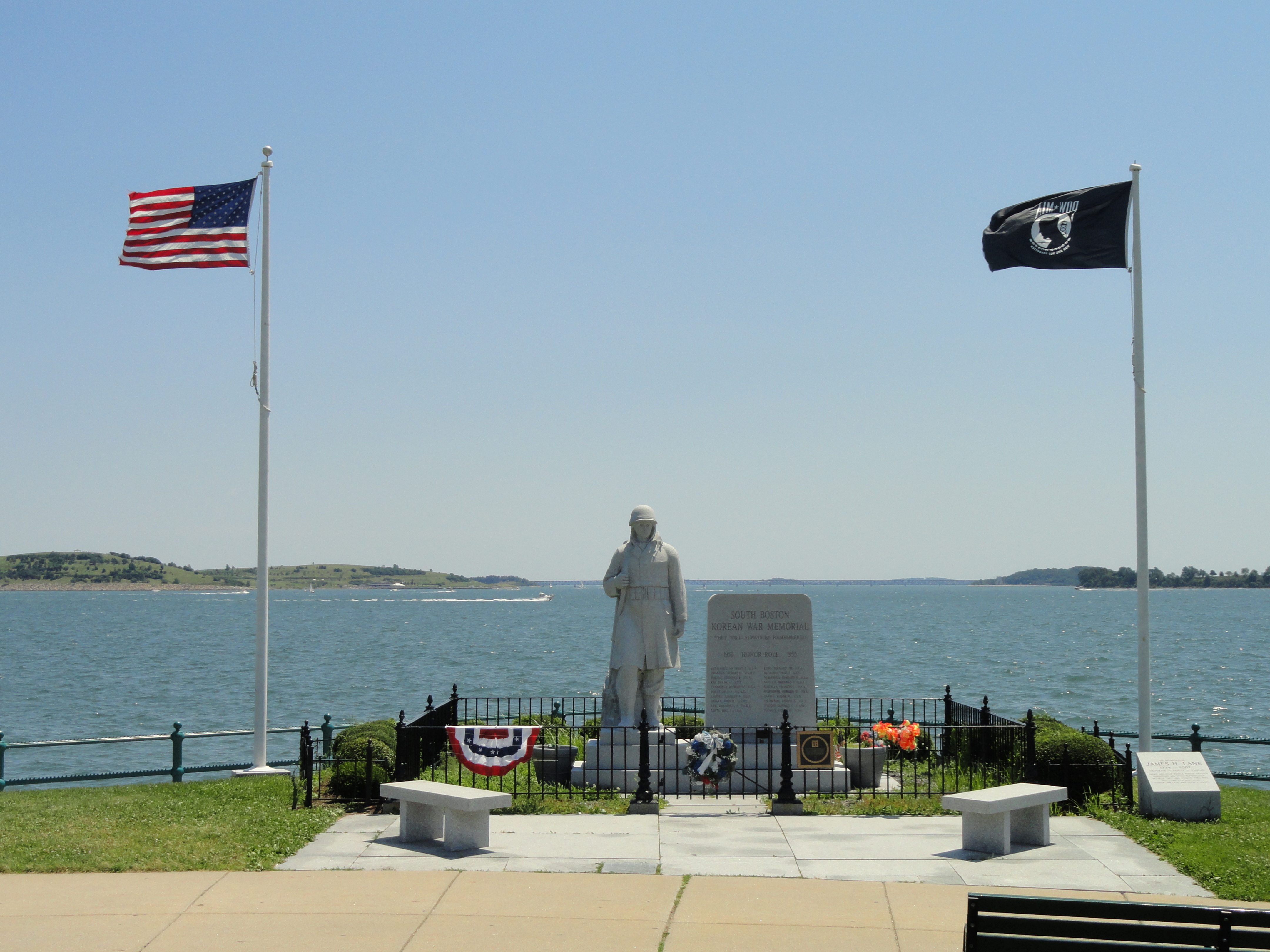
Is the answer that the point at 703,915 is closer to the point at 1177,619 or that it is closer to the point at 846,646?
the point at 846,646

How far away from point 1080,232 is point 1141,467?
338cm

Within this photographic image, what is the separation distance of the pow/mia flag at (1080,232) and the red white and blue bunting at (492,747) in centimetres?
949

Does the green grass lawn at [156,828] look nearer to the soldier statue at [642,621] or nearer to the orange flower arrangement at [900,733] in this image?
the soldier statue at [642,621]

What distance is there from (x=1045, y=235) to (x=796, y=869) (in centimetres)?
973

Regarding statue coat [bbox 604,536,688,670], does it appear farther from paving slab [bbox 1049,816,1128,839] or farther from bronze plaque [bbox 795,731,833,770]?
paving slab [bbox 1049,816,1128,839]

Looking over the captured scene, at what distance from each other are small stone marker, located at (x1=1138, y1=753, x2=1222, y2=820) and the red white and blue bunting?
7.27 m

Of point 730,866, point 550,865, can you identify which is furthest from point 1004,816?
point 550,865

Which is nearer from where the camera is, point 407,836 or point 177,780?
point 407,836

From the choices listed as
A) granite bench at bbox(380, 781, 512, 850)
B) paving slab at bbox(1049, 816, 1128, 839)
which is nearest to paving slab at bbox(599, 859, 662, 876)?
granite bench at bbox(380, 781, 512, 850)

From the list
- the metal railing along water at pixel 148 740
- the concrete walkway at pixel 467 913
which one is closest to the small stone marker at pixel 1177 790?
the concrete walkway at pixel 467 913

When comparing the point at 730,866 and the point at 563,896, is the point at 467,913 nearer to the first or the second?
the point at 563,896

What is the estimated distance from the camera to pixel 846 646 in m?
76.4

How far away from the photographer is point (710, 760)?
14.7 m

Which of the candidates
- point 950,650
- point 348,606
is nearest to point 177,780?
point 950,650
